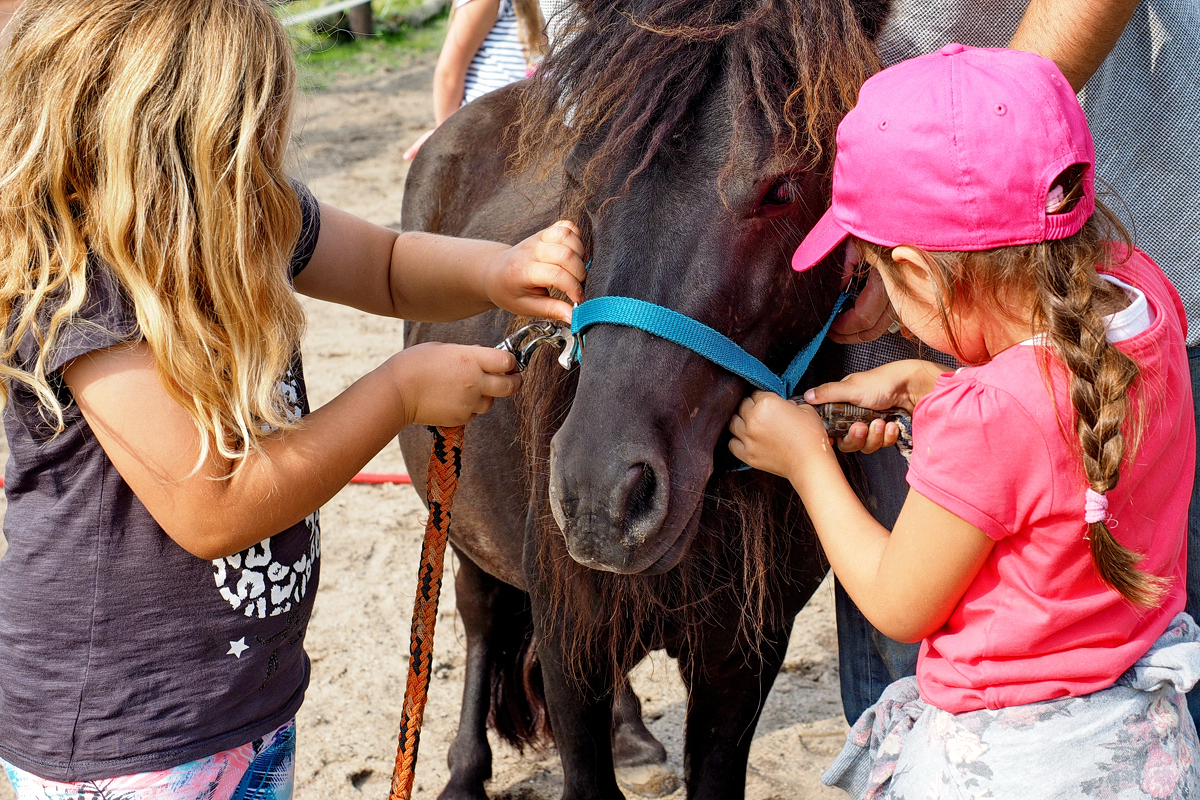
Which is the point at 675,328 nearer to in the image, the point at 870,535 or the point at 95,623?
the point at 870,535

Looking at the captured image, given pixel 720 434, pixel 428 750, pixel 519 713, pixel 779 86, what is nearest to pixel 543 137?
pixel 779 86

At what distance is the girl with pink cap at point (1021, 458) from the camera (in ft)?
3.62

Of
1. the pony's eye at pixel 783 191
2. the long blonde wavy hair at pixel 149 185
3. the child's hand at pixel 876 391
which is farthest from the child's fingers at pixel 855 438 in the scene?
the long blonde wavy hair at pixel 149 185

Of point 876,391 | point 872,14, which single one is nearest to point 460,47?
point 872,14

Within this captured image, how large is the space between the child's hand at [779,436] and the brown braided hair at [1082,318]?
0.77 feet

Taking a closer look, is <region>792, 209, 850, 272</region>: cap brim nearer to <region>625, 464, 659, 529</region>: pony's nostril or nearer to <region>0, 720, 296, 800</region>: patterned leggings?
<region>625, 464, 659, 529</region>: pony's nostril

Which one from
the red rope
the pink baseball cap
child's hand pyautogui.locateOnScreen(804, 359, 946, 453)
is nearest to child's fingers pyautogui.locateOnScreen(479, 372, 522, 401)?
child's hand pyautogui.locateOnScreen(804, 359, 946, 453)

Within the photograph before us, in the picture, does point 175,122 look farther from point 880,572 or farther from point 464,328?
point 464,328

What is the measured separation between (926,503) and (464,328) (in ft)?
5.20

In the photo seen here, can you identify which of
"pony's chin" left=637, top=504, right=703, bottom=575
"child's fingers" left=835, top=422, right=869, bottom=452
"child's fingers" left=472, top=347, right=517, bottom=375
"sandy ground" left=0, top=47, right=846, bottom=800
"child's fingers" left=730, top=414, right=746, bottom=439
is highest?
"child's fingers" left=472, top=347, right=517, bottom=375

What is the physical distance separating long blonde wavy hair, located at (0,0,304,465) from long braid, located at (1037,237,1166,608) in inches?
37.4

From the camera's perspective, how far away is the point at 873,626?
1.88 metres

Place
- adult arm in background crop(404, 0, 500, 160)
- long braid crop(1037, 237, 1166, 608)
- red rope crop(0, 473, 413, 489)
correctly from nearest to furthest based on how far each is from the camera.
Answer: long braid crop(1037, 237, 1166, 608) → red rope crop(0, 473, 413, 489) → adult arm in background crop(404, 0, 500, 160)

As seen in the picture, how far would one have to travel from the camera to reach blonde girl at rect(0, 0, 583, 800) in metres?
1.25
